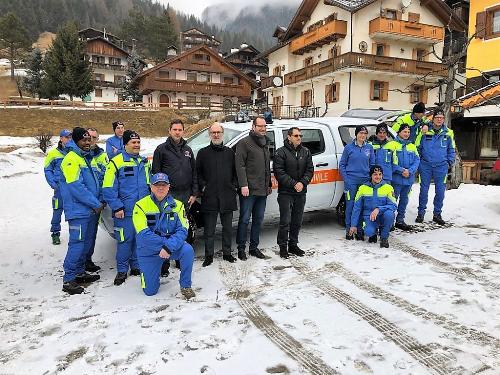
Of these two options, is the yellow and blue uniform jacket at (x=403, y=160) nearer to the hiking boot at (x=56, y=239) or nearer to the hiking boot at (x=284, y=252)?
the hiking boot at (x=284, y=252)

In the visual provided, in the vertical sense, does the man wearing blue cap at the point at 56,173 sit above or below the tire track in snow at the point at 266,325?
above

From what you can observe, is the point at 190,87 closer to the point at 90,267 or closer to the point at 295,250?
the point at 295,250

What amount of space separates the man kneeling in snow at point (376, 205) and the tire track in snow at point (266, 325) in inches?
84.9

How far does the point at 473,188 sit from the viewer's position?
32.0ft

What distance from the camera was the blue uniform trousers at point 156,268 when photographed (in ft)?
13.9

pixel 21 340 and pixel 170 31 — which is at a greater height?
pixel 170 31

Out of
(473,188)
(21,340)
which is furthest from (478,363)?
(473,188)

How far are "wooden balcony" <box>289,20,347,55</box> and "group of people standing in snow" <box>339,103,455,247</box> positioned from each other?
24.5m

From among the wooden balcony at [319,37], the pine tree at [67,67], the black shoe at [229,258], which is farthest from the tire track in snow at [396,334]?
the pine tree at [67,67]

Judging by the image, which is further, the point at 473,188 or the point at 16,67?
the point at 16,67

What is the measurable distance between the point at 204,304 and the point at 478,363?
2494 millimetres

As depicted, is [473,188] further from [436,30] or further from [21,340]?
[436,30]

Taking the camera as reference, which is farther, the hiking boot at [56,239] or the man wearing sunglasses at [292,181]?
the hiking boot at [56,239]

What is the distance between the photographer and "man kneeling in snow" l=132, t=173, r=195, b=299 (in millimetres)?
4137
